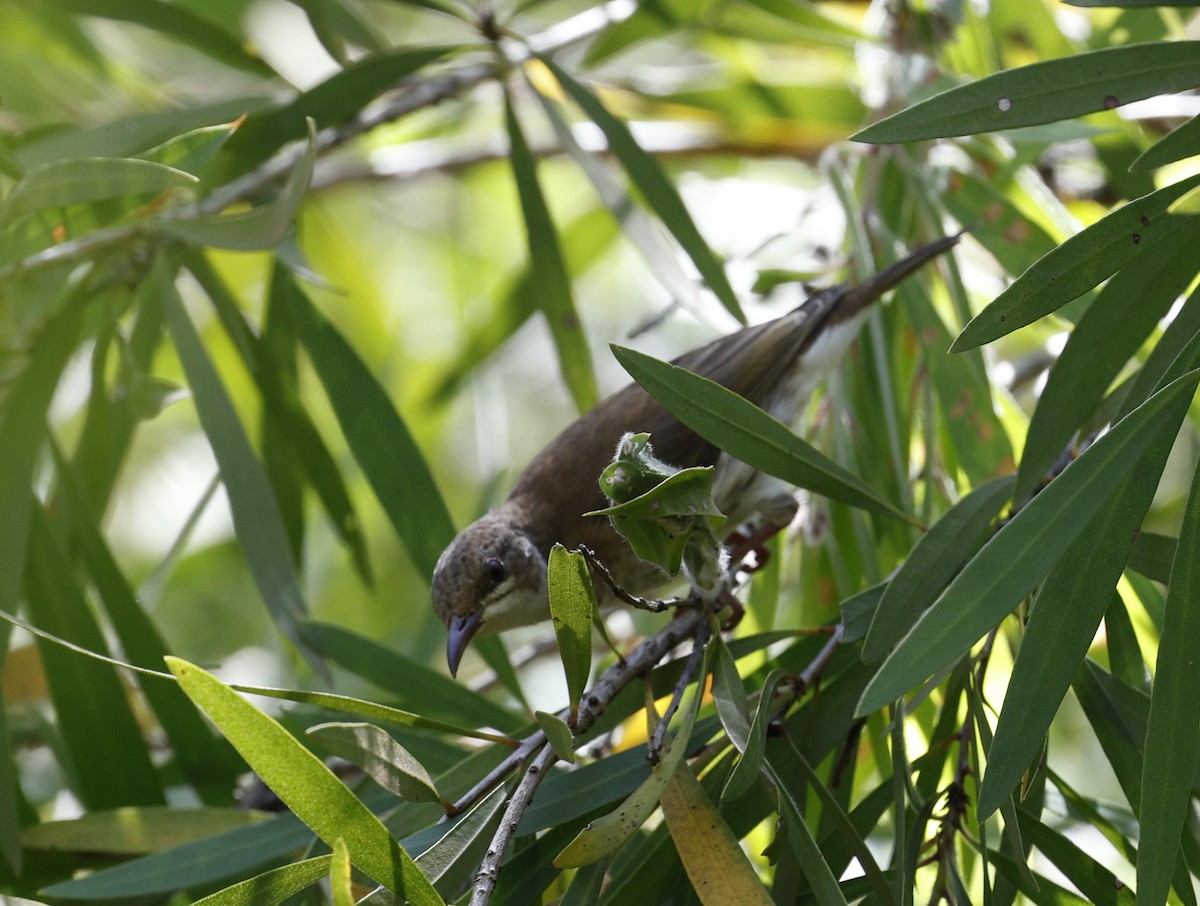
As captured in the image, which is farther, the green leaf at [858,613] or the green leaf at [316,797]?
the green leaf at [858,613]

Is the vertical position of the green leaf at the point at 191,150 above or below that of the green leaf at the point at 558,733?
above

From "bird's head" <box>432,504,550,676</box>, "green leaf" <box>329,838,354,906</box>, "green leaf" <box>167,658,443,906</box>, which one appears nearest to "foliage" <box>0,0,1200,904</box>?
"green leaf" <box>167,658,443,906</box>

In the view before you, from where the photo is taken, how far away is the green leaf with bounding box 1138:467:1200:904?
3.76 ft

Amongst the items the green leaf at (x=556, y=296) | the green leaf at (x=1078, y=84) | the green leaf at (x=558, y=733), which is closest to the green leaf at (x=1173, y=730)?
the green leaf at (x=1078, y=84)

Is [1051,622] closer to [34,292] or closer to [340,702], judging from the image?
[340,702]

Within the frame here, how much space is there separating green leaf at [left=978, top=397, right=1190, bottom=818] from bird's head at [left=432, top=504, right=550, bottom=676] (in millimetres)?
1276

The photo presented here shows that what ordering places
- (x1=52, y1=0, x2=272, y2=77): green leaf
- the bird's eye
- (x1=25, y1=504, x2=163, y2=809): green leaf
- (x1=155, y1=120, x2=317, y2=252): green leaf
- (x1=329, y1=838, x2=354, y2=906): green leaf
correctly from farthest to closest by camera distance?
the bird's eye
(x1=52, y1=0, x2=272, y2=77): green leaf
(x1=25, y1=504, x2=163, y2=809): green leaf
(x1=155, y1=120, x2=317, y2=252): green leaf
(x1=329, y1=838, x2=354, y2=906): green leaf

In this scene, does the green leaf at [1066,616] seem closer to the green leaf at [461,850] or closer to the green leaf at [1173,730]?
the green leaf at [1173,730]

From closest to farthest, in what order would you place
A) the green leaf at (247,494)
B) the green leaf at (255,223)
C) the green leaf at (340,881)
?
1. the green leaf at (340,881)
2. the green leaf at (255,223)
3. the green leaf at (247,494)

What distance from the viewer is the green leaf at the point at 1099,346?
61.2 inches

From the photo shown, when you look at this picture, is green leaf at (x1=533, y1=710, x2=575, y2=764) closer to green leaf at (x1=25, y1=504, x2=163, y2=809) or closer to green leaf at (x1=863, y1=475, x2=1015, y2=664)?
green leaf at (x1=863, y1=475, x2=1015, y2=664)

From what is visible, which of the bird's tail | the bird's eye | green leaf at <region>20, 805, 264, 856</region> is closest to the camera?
green leaf at <region>20, 805, 264, 856</region>

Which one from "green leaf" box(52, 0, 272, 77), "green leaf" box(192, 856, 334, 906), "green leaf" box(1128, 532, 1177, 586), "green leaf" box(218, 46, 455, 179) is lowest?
"green leaf" box(1128, 532, 1177, 586)

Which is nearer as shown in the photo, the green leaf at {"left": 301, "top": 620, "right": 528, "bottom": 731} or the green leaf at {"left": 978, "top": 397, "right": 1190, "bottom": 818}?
the green leaf at {"left": 978, "top": 397, "right": 1190, "bottom": 818}
